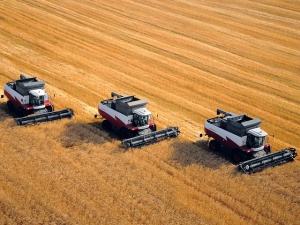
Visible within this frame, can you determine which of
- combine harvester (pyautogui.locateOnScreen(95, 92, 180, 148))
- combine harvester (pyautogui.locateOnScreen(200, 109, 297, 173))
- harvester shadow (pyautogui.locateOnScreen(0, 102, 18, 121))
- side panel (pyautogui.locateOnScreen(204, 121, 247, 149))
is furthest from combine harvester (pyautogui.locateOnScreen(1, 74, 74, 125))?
combine harvester (pyautogui.locateOnScreen(200, 109, 297, 173))

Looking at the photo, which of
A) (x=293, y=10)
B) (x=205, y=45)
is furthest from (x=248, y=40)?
(x=293, y=10)

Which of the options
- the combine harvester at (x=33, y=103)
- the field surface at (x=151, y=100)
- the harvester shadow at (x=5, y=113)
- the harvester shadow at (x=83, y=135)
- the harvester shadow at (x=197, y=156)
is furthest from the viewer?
the harvester shadow at (x=5, y=113)

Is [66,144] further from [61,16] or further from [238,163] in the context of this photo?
[61,16]

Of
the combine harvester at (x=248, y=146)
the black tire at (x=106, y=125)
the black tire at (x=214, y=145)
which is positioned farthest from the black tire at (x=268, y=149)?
the black tire at (x=106, y=125)

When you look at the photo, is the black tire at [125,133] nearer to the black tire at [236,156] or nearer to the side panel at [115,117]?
the side panel at [115,117]

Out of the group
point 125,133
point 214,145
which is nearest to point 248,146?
point 214,145

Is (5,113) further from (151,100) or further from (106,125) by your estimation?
(151,100)

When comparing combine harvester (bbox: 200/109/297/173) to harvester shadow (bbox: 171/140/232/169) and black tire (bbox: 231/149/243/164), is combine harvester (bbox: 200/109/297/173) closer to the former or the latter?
black tire (bbox: 231/149/243/164)
